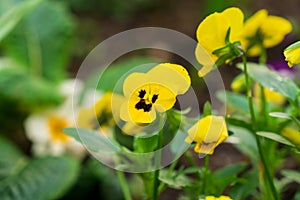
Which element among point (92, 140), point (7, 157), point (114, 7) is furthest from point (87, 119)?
point (114, 7)

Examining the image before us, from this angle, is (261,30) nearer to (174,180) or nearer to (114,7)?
(174,180)

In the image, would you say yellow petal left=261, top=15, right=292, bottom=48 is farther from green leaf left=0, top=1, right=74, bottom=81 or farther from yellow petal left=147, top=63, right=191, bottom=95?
green leaf left=0, top=1, right=74, bottom=81

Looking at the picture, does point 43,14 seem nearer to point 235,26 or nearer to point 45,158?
point 45,158

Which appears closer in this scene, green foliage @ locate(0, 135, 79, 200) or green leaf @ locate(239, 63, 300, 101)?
green leaf @ locate(239, 63, 300, 101)

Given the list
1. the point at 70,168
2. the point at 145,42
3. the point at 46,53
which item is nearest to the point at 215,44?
the point at 70,168

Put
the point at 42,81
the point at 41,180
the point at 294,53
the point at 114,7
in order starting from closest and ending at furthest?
1. the point at 294,53
2. the point at 41,180
3. the point at 42,81
4. the point at 114,7

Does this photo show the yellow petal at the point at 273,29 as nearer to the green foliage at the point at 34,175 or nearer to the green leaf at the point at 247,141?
the green leaf at the point at 247,141

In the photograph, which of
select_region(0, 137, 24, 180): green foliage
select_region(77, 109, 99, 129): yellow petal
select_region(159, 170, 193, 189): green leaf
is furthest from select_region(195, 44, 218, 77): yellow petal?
select_region(0, 137, 24, 180): green foliage
